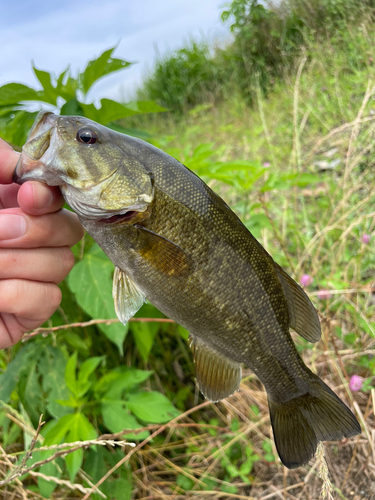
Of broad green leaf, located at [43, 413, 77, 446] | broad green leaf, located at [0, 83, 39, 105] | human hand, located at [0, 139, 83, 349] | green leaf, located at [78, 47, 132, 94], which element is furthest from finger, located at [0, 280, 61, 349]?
green leaf, located at [78, 47, 132, 94]

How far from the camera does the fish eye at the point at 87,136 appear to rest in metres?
1.09

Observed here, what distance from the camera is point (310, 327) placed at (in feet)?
3.95

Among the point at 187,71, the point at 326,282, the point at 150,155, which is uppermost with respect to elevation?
the point at 187,71

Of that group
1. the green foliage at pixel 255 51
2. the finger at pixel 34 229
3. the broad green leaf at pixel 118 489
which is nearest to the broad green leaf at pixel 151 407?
the broad green leaf at pixel 118 489

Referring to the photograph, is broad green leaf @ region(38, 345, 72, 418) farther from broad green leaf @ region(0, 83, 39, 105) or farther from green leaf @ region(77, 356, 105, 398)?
broad green leaf @ region(0, 83, 39, 105)

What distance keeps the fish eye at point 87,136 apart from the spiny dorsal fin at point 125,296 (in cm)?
38

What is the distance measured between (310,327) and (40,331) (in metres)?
1.11

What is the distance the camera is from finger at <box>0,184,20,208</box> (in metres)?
1.30

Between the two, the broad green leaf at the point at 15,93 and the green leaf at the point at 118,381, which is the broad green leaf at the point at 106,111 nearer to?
the broad green leaf at the point at 15,93

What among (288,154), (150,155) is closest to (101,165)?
(150,155)

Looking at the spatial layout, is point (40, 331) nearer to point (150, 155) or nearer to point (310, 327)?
point (150, 155)

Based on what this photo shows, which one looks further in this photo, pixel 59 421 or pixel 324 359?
pixel 324 359

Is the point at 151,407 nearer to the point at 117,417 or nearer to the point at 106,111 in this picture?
the point at 117,417

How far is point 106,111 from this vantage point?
166cm
